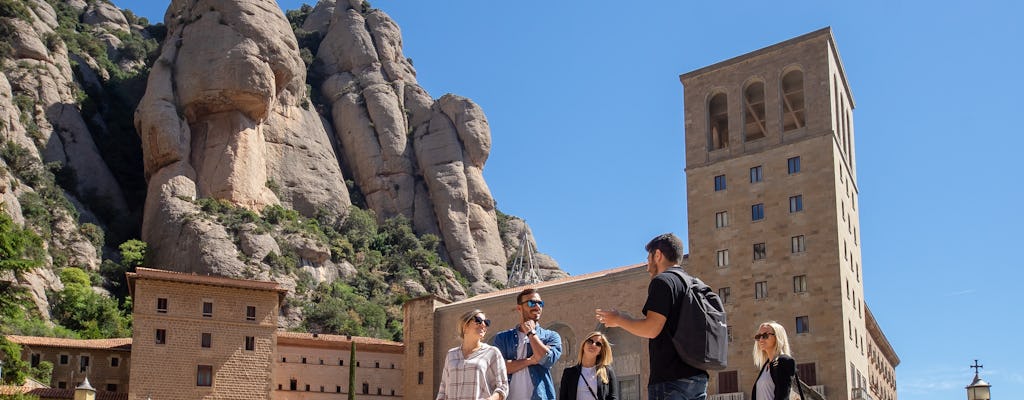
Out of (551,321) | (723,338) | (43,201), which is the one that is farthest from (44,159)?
(723,338)

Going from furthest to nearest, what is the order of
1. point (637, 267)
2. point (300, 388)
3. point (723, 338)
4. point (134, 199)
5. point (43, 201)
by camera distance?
point (134, 199) → point (43, 201) → point (300, 388) → point (637, 267) → point (723, 338)

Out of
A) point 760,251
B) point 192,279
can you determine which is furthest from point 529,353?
point 192,279

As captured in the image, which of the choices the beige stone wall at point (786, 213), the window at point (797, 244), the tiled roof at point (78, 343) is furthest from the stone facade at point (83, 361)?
the window at point (797, 244)

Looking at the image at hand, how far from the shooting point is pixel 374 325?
80375 mm

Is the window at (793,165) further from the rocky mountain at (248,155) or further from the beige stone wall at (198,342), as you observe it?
the rocky mountain at (248,155)

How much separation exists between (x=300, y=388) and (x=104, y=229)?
27.8 meters

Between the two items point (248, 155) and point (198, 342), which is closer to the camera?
point (198, 342)

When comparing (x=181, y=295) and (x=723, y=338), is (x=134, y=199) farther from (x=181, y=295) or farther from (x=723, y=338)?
(x=723, y=338)

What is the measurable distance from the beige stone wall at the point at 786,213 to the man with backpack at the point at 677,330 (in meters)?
39.6

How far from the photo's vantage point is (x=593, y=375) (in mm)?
10648

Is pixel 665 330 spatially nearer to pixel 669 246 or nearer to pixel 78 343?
pixel 669 246

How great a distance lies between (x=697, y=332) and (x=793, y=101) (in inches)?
1852

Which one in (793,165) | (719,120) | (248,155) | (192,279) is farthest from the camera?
(248,155)

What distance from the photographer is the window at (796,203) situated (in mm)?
49781
